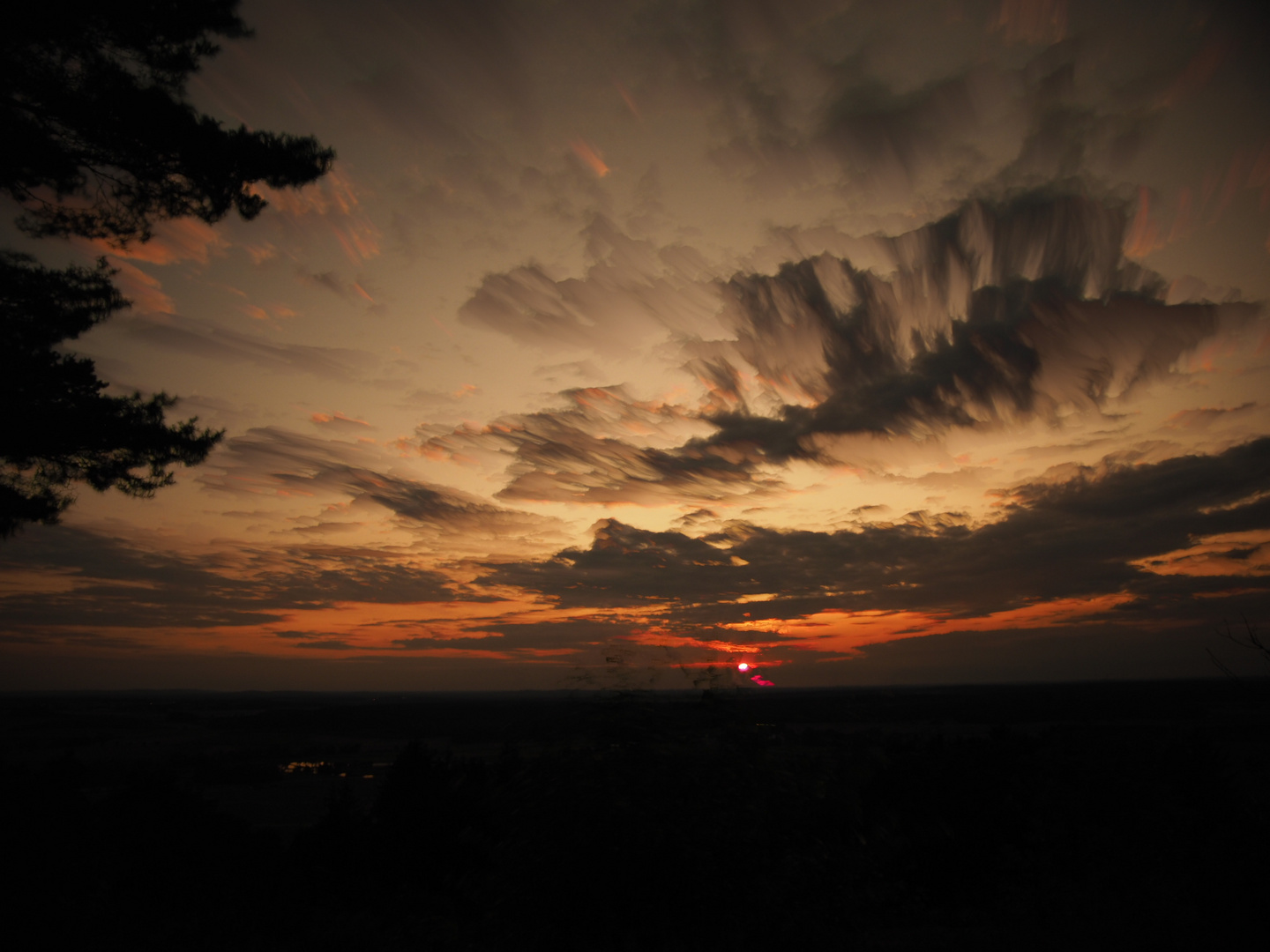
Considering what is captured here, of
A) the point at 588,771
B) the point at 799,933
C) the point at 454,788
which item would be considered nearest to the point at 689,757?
the point at 588,771

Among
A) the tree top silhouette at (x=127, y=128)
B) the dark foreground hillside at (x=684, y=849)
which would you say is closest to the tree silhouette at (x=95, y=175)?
the tree top silhouette at (x=127, y=128)

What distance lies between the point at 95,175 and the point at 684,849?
10886mm

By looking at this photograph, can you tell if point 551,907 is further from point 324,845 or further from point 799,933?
point 324,845

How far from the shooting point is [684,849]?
4.94m

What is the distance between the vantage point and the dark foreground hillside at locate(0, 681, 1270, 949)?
4953mm

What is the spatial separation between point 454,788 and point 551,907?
1542cm

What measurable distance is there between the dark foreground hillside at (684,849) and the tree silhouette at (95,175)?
628 centimetres

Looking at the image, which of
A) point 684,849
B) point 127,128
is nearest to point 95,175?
point 127,128

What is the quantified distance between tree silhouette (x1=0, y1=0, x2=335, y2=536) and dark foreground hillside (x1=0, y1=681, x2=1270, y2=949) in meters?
6.28

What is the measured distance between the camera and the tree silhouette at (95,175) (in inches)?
304

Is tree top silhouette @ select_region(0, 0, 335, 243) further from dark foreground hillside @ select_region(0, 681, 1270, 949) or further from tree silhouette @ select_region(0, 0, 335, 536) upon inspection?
dark foreground hillside @ select_region(0, 681, 1270, 949)

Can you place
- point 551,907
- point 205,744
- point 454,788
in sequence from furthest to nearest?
1. point 205,744
2. point 454,788
3. point 551,907

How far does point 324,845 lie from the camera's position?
55.9 ft

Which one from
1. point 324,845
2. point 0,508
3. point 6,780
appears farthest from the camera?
point 324,845
